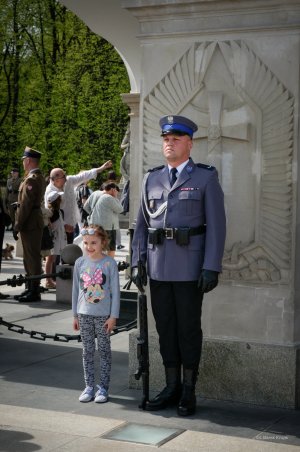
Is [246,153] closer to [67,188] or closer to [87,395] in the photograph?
[87,395]

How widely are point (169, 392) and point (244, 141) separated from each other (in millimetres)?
1868

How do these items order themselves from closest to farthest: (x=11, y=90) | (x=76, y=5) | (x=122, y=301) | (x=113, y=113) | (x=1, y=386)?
(x=1, y=386), (x=76, y=5), (x=122, y=301), (x=113, y=113), (x=11, y=90)

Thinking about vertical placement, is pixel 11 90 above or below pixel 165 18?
above

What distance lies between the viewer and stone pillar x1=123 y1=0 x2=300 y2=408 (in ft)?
21.5

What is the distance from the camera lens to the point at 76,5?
949 centimetres

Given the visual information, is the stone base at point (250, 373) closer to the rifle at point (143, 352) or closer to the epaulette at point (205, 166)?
the rifle at point (143, 352)

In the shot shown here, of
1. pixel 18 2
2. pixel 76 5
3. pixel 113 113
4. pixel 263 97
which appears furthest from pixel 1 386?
pixel 18 2

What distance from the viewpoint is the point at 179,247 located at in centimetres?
645

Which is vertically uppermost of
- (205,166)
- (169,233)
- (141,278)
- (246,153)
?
(246,153)

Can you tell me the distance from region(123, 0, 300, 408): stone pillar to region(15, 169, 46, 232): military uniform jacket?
563cm

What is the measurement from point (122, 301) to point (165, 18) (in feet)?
14.8

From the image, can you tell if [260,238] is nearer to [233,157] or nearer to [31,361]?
[233,157]

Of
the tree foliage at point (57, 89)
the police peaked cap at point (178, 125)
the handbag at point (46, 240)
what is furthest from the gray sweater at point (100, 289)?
the tree foliage at point (57, 89)

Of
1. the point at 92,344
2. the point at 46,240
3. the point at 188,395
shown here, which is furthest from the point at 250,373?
the point at 46,240
